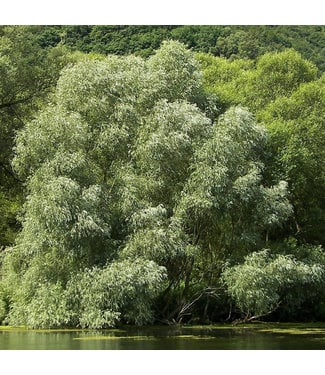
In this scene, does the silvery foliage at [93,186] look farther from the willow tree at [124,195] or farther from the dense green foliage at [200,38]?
the dense green foliage at [200,38]

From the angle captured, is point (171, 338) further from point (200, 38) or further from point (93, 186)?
point (200, 38)

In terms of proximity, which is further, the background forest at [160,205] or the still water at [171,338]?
the background forest at [160,205]

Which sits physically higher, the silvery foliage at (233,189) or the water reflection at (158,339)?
the silvery foliage at (233,189)

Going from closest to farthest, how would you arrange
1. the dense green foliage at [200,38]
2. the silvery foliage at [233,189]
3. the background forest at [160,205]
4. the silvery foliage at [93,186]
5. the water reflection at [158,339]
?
the water reflection at [158,339] < the silvery foliage at [93,186] < the background forest at [160,205] < the silvery foliage at [233,189] < the dense green foliage at [200,38]

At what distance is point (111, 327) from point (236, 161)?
26.6ft

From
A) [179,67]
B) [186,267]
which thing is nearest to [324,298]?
[186,267]

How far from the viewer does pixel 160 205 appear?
27.8 m

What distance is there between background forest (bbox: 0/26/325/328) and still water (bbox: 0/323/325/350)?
93 cm

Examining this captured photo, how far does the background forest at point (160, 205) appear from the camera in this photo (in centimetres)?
2664

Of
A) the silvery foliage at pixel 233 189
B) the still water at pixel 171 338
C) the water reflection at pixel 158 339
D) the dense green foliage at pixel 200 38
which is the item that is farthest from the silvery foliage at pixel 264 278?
the dense green foliage at pixel 200 38

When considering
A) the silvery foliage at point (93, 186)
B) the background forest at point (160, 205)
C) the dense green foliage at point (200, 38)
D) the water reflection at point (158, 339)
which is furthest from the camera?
the dense green foliage at point (200, 38)

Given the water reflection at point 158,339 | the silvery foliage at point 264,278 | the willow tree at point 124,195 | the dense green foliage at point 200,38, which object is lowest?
the water reflection at point 158,339

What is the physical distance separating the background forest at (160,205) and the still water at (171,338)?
926 millimetres
